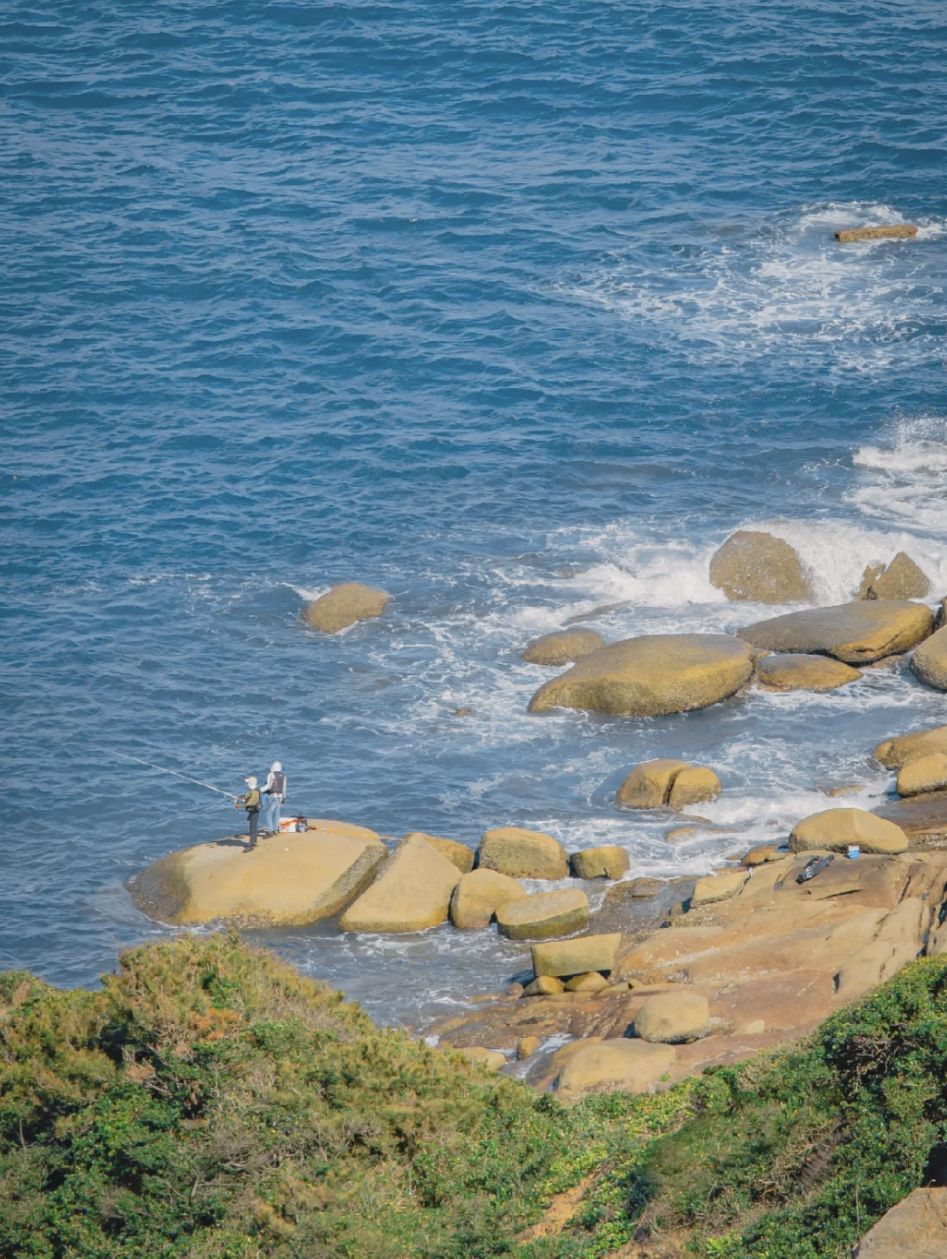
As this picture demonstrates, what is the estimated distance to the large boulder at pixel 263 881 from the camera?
2312 cm

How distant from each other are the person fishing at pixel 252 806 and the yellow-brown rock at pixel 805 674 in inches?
416

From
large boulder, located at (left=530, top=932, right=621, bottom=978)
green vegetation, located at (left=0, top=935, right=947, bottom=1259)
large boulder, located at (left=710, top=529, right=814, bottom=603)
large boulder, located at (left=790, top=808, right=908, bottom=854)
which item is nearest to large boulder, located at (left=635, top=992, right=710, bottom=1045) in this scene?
large boulder, located at (left=530, top=932, right=621, bottom=978)

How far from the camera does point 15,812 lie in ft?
85.4

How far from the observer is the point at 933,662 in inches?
1089

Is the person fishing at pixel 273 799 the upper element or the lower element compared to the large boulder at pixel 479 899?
upper

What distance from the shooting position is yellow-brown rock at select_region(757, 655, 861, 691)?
2819 cm

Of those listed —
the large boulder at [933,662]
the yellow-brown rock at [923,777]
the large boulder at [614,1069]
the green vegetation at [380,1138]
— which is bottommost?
the yellow-brown rock at [923,777]

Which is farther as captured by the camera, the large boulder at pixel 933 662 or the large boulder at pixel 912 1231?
the large boulder at pixel 933 662

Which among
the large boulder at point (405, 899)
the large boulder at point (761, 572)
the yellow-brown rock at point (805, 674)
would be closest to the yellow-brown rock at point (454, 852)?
the large boulder at point (405, 899)

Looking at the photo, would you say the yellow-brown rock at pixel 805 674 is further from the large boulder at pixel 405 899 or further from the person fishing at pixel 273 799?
the person fishing at pixel 273 799

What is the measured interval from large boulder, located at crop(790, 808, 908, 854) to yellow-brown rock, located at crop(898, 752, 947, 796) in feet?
6.67

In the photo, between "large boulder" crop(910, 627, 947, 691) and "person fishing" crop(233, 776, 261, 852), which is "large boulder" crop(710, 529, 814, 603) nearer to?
"large boulder" crop(910, 627, 947, 691)

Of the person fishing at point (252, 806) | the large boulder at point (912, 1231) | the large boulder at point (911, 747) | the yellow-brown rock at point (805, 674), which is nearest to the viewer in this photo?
the large boulder at point (912, 1231)

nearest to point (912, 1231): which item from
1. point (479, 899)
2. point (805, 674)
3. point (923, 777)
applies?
point (479, 899)
